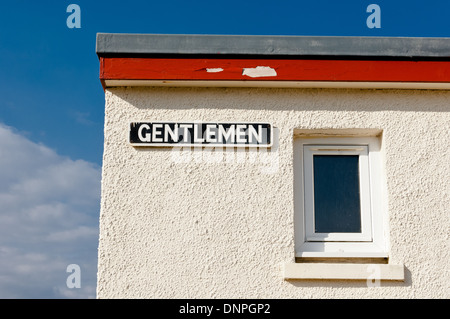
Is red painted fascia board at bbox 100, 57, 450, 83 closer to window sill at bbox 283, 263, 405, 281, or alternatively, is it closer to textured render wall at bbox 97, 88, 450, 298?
textured render wall at bbox 97, 88, 450, 298

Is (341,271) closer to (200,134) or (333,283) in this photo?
(333,283)

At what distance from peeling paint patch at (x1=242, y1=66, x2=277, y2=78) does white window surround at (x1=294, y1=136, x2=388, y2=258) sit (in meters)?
0.57

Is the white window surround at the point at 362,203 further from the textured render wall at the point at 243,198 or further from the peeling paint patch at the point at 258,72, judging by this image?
the peeling paint patch at the point at 258,72

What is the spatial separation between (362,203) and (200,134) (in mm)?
1367

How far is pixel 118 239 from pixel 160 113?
3.30ft

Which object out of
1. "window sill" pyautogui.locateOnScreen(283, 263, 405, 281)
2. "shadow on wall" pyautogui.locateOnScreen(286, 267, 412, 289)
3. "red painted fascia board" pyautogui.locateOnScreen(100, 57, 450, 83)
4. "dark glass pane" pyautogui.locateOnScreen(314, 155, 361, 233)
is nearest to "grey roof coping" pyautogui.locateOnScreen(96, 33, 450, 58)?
"red painted fascia board" pyautogui.locateOnScreen(100, 57, 450, 83)

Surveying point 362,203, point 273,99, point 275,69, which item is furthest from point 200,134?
point 362,203

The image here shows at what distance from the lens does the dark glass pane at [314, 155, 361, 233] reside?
14.2 feet

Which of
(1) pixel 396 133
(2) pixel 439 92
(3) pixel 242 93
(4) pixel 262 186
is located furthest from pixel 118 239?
(2) pixel 439 92

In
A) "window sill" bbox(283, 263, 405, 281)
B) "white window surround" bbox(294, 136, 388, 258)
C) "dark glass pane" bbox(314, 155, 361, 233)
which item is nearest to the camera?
"window sill" bbox(283, 263, 405, 281)

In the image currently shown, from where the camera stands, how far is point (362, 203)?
14.3 feet

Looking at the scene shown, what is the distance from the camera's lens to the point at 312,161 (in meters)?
4.43

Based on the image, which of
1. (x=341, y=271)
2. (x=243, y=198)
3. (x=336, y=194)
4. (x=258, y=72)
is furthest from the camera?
(x=336, y=194)
